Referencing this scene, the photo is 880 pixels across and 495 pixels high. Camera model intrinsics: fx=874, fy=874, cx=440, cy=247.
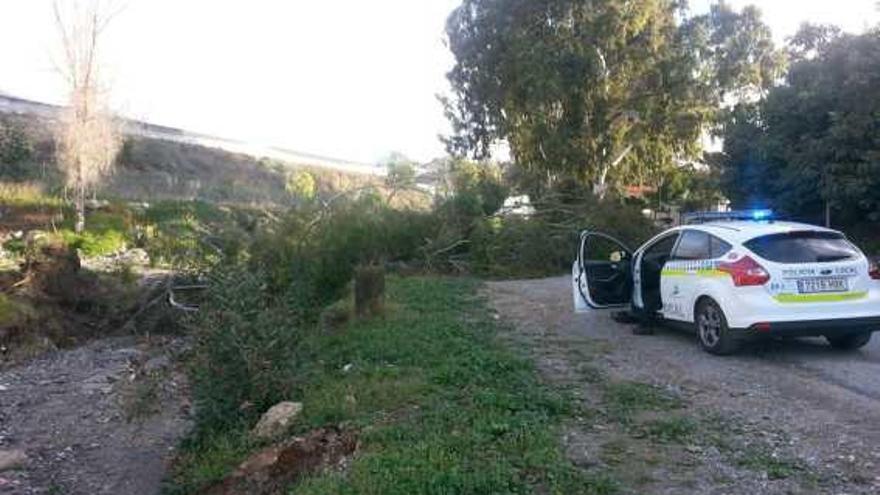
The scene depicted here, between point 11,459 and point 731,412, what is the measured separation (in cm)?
758

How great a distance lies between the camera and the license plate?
9008 millimetres

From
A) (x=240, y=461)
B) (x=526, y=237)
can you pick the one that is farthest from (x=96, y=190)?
(x=240, y=461)

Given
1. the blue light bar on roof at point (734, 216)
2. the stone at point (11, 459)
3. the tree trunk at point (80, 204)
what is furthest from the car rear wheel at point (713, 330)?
the tree trunk at point (80, 204)

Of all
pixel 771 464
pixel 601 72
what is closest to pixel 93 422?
pixel 771 464

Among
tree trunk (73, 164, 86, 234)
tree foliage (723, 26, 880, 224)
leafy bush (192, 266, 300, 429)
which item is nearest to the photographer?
leafy bush (192, 266, 300, 429)

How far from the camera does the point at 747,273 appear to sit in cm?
912

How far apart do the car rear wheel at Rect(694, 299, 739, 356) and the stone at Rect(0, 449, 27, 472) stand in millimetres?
7726

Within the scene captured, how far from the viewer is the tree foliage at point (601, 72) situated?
3253cm

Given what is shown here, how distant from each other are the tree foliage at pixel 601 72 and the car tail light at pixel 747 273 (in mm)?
Result: 23466

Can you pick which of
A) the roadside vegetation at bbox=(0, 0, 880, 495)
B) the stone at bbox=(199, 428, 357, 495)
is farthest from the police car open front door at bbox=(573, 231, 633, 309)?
the stone at bbox=(199, 428, 357, 495)

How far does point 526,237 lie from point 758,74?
59.6 ft

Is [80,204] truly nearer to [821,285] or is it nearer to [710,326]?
[710,326]

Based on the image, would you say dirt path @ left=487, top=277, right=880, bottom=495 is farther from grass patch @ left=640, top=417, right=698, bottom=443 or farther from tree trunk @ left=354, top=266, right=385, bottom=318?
tree trunk @ left=354, top=266, right=385, bottom=318

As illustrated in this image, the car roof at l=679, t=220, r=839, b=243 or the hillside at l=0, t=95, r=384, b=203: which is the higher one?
the hillside at l=0, t=95, r=384, b=203
